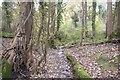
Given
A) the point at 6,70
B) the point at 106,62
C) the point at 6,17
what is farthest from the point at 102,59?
the point at 6,17

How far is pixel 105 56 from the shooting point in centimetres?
1078

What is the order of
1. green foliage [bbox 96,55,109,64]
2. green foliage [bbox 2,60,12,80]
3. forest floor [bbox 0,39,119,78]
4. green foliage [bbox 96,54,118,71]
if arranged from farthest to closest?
green foliage [bbox 96,55,109,64] → green foliage [bbox 96,54,118,71] → forest floor [bbox 0,39,119,78] → green foliage [bbox 2,60,12,80]

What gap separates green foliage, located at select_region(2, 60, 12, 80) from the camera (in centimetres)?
808

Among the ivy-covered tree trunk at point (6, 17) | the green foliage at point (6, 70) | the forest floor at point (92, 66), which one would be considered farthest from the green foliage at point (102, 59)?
the ivy-covered tree trunk at point (6, 17)

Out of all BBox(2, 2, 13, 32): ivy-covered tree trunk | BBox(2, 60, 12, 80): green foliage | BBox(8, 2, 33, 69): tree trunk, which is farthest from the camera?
BBox(2, 2, 13, 32): ivy-covered tree trunk

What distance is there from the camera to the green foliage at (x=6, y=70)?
8.08m

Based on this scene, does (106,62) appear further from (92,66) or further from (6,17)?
(6,17)

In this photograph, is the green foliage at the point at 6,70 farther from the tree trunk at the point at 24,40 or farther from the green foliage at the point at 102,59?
the green foliage at the point at 102,59

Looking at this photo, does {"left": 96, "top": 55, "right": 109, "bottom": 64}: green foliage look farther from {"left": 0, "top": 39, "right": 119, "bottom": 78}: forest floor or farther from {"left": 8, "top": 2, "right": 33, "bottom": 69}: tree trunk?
{"left": 8, "top": 2, "right": 33, "bottom": 69}: tree trunk

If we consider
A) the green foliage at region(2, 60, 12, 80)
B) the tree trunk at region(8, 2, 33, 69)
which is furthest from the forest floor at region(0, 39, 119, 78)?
the green foliage at region(2, 60, 12, 80)

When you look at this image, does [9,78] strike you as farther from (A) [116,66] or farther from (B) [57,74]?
(A) [116,66]

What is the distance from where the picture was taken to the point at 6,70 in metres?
8.22

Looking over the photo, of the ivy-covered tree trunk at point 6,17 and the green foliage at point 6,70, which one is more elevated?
the ivy-covered tree trunk at point 6,17

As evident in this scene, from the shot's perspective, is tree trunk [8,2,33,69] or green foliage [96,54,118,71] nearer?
tree trunk [8,2,33,69]
